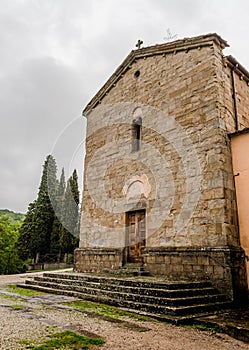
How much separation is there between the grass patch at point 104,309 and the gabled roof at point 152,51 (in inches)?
312

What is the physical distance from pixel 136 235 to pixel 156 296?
3.92m

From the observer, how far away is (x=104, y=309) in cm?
621

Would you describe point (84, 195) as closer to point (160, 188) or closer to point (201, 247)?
point (160, 188)

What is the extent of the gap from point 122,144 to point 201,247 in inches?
214

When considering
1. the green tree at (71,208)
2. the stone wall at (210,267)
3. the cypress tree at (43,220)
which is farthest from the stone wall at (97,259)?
the green tree at (71,208)

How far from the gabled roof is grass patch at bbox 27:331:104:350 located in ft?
28.4

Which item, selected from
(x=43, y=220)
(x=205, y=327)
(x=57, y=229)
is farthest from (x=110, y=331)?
(x=43, y=220)

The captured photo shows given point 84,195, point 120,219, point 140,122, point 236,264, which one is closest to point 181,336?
point 236,264

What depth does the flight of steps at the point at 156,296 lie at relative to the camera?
574cm

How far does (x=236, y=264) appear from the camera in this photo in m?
7.20

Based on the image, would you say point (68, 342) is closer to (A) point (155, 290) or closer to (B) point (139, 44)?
(A) point (155, 290)

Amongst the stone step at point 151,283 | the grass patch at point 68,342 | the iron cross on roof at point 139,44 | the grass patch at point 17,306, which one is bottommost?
the grass patch at point 68,342

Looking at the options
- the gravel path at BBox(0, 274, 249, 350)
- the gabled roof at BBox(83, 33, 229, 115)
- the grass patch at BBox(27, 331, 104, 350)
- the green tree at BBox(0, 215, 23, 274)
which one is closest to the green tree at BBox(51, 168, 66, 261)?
the green tree at BBox(0, 215, 23, 274)

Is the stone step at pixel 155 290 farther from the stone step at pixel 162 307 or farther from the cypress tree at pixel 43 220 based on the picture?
the cypress tree at pixel 43 220
